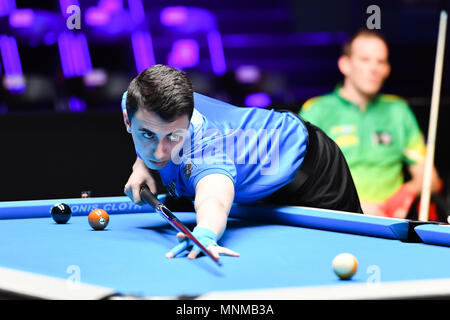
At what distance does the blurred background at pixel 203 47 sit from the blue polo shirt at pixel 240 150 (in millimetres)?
3940

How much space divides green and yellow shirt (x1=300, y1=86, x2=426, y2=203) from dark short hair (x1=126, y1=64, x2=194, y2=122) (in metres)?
3.11

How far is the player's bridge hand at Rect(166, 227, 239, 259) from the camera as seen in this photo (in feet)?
7.25

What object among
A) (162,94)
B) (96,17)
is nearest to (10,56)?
(96,17)

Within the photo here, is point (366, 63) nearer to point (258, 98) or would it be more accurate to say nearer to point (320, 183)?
point (258, 98)

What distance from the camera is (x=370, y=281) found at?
1.89 meters

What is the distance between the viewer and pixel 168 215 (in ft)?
8.24

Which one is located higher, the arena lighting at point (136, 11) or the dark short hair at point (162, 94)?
the arena lighting at point (136, 11)

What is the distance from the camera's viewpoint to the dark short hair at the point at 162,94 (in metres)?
2.43

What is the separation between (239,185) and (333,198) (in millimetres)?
514

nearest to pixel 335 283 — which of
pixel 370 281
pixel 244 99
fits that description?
pixel 370 281

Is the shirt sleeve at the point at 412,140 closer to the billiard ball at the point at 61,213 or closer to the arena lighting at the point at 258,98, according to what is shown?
the arena lighting at the point at 258,98

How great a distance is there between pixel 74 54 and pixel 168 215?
18.1ft

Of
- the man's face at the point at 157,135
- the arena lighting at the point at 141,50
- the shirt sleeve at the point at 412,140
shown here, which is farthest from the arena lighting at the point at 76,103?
the man's face at the point at 157,135

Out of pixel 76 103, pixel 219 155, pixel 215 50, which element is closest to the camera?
pixel 219 155
